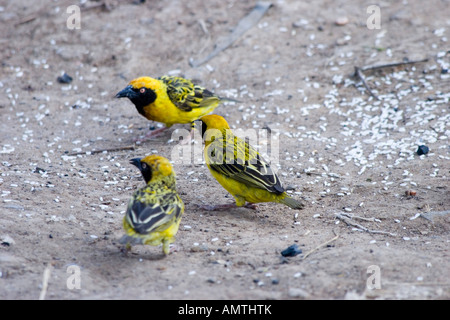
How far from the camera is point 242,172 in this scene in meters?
5.39

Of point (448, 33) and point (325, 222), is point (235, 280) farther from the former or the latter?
point (448, 33)

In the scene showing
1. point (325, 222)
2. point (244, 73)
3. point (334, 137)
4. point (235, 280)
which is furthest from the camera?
point (244, 73)

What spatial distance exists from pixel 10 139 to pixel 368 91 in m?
5.11

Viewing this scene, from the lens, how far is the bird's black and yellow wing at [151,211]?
13.7ft

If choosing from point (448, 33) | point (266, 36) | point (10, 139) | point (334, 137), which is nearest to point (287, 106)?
point (334, 137)

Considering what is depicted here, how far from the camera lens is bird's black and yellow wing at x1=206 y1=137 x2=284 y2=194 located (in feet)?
17.2

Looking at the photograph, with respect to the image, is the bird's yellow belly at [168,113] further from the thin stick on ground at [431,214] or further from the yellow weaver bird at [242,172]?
the thin stick on ground at [431,214]

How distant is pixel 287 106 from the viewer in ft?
25.4

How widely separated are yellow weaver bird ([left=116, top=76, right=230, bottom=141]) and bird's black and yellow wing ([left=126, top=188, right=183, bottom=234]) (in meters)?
2.73

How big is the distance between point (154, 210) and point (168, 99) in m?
3.16

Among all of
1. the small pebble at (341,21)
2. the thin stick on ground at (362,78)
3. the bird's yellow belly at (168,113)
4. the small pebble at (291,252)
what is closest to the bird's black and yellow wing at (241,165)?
the small pebble at (291,252)

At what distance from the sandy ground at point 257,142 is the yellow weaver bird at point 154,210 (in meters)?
0.28

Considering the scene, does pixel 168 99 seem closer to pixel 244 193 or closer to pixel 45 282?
→ pixel 244 193

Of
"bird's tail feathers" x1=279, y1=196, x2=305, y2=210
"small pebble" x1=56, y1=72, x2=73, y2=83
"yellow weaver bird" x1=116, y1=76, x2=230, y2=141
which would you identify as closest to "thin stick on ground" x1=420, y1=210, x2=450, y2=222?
"bird's tail feathers" x1=279, y1=196, x2=305, y2=210
